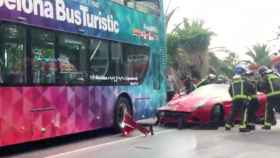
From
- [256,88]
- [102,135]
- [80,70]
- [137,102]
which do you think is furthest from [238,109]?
[80,70]

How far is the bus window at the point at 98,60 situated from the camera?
12766mm

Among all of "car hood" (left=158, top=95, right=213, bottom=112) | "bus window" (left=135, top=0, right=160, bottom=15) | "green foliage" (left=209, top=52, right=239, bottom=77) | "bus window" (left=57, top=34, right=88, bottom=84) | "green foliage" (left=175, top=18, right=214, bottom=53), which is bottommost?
"car hood" (left=158, top=95, right=213, bottom=112)

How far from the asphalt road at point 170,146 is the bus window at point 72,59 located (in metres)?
1.44

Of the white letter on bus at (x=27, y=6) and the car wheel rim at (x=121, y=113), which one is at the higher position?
the white letter on bus at (x=27, y=6)

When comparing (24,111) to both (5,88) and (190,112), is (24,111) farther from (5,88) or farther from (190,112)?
(190,112)

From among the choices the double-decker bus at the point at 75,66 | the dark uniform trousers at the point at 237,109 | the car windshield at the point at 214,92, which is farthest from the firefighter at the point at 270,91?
the double-decker bus at the point at 75,66

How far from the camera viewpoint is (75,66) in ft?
39.7

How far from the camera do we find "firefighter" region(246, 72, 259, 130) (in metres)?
14.6

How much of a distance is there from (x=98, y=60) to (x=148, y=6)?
3754 millimetres

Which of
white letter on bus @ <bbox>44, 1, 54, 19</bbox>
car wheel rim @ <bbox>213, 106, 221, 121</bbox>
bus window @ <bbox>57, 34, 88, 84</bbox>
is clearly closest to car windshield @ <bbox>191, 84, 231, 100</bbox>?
car wheel rim @ <bbox>213, 106, 221, 121</bbox>

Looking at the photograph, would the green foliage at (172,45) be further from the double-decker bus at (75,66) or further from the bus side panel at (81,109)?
the bus side panel at (81,109)

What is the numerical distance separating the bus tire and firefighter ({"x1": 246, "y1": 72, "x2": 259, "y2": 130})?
315cm

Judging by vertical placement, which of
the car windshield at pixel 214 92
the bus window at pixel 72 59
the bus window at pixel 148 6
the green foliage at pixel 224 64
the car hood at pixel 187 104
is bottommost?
the car hood at pixel 187 104

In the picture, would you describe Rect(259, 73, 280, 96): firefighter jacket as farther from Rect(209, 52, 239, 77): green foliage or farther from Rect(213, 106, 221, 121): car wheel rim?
Rect(209, 52, 239, 77): green foliage
